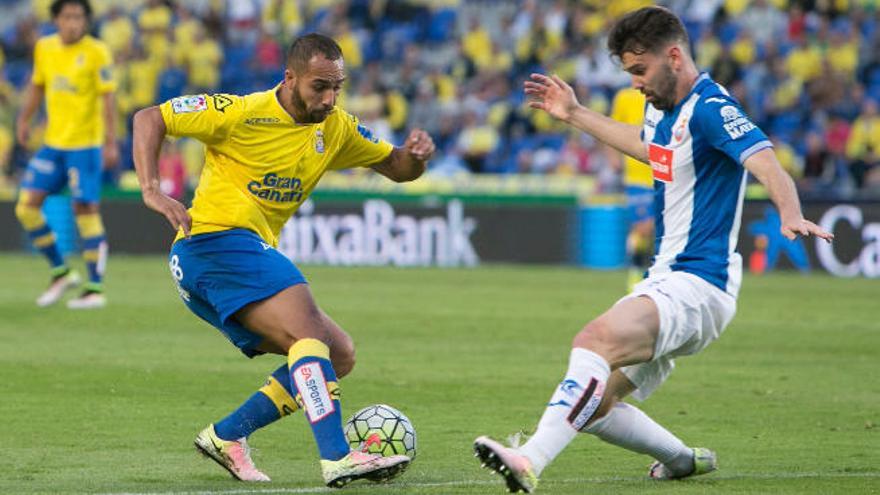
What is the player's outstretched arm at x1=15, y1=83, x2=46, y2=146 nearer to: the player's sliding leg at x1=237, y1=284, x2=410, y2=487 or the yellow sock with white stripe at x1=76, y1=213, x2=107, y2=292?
the yellow sock with white stripe at x1=76, y1=213, x2=107, y2=292

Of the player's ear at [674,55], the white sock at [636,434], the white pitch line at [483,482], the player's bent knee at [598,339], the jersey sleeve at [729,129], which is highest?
the player's ear at [674,55]

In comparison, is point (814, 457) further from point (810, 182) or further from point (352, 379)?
point (810, 182)

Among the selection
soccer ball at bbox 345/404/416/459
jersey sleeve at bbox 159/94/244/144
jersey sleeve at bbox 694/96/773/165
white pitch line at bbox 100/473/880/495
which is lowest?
white pitch line at bbox 100/473/880/495

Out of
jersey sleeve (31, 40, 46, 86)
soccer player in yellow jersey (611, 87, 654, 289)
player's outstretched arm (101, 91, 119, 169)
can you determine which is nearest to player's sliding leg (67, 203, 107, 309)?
player's outstretched arm (101, 91, 119, 169)

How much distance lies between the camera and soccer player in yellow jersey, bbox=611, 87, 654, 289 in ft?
51.6

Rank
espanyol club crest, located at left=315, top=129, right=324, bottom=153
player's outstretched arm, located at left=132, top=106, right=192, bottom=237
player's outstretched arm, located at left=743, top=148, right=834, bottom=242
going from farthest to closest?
espanyol club crest, located at left=315, top=129, right=324, bottom=153 < player's outstretched arm, located at left=132, top=106, right=192, bottom=237 < player's outstretched arm, located at left=743, top=148, right=834, bottom=242

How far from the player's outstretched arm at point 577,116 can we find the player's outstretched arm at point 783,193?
84 cm

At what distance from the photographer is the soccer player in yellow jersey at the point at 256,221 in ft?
21.9

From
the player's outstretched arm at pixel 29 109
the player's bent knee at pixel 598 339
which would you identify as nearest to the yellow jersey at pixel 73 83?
the player's outstretched arm at pixel 29 109

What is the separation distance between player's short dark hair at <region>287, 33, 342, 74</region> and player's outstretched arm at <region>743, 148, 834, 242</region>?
1854 millimetres

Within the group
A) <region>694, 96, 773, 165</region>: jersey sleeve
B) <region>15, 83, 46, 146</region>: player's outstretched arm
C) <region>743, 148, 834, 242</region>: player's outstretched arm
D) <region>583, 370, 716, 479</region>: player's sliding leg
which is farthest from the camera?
<region>15, 83, 46, 146</region>: player's outstretched arm

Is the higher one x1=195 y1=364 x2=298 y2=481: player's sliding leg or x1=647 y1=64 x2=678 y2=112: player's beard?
x1=647 y1=64 x2=678 y2=112: player's beard

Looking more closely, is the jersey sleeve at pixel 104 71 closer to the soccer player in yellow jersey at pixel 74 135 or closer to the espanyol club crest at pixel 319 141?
the soccer player in yellow jersey at pixel 74 135

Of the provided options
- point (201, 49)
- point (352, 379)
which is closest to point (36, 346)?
point (352, 379)
